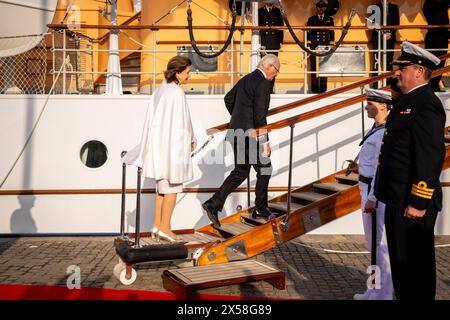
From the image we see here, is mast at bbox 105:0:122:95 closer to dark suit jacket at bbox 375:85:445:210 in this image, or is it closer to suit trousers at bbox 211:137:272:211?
suit trousers at bbox 211:137:272:211

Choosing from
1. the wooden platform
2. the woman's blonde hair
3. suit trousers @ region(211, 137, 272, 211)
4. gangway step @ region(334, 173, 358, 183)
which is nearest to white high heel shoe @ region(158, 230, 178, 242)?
the wooden platform

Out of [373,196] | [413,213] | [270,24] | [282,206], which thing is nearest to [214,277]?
[373,196]

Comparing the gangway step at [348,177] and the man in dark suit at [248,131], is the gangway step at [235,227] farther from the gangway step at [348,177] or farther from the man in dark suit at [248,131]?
the gangway step at [348,177]

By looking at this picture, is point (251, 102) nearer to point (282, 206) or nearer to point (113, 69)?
point (282, 206)

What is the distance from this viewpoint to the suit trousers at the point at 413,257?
4.11 m

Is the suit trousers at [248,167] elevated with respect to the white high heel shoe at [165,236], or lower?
elevated

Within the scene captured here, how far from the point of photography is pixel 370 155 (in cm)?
535

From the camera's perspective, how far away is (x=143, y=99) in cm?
870

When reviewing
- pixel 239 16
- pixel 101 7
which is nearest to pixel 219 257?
pixel 239 16

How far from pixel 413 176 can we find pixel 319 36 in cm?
577

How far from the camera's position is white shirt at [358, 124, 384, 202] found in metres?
5.27

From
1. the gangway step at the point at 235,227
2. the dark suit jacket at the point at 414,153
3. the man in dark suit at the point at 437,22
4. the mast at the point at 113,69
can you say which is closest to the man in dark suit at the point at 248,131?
the gangway step at the point at 235,227

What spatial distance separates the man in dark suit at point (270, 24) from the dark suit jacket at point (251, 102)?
2.87 metres
